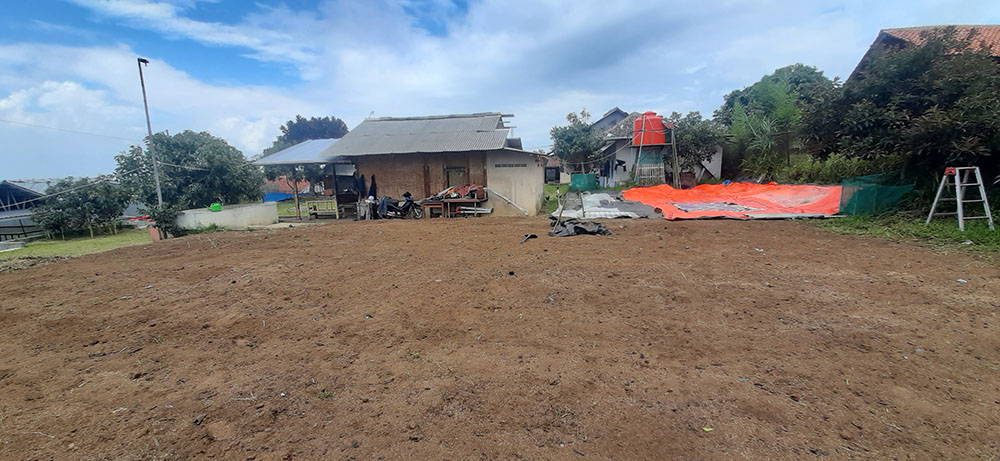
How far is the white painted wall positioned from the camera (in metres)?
13.8

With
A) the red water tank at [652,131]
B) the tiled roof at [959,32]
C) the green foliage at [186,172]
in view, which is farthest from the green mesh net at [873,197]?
the green foliage at [186,172]

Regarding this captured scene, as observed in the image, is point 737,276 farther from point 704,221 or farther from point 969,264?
point 704,221

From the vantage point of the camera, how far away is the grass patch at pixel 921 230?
5965 millimetres

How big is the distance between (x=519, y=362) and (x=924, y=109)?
1080 centimetres

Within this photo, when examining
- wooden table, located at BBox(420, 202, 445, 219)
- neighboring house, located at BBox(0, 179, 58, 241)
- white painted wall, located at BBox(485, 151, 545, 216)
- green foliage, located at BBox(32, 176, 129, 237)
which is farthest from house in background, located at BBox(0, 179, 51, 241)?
white painted wall, located at BBox(485, 151, 545, 216)

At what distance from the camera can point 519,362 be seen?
9.32ft

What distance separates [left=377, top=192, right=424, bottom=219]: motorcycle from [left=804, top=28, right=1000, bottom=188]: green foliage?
12.1 m

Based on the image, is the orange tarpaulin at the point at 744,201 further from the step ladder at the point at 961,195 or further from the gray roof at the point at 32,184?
the gray roof at the point at 32,184

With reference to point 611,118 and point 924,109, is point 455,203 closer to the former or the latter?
point 924,109

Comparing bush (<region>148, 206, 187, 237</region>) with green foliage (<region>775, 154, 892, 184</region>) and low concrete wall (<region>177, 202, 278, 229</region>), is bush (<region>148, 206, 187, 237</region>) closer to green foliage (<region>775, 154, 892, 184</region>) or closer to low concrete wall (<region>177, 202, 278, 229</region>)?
low concrete wall (<region>177, 202, 278, 229</region>)

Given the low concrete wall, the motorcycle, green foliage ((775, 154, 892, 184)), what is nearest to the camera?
green foliage ((775, 154, 892, 184))

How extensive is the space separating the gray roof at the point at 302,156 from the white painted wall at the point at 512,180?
246 inches

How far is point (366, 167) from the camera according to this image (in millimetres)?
14875

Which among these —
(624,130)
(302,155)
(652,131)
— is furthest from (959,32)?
(302,155)
